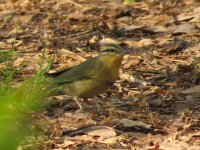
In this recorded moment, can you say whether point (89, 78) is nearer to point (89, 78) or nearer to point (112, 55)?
point (89, 78)

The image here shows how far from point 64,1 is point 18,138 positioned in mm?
7502

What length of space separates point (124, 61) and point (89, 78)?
4.41 ft

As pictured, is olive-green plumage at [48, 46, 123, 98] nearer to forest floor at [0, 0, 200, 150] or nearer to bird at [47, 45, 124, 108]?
bird at [47, 45, 124, 108]

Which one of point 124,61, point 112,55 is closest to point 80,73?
point 112,55

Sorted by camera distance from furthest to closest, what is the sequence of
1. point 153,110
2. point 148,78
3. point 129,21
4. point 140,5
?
point 140,5, point 129,21, point 148,78, point 153,110

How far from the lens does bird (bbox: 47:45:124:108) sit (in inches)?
181

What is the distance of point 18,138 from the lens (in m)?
1.04

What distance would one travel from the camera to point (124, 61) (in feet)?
19.7

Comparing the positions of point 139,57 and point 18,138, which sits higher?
point 18,138

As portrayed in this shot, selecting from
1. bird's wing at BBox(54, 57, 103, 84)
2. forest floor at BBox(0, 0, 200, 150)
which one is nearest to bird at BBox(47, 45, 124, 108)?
bird's wing at BBox(54, 57, 103, 84)

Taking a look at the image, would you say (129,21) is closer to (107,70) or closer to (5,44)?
(5,44)

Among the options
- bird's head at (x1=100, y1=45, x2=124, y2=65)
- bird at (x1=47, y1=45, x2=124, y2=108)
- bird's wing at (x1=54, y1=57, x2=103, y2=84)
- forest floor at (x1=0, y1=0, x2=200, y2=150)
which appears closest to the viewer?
forest floor at (x1=0, y1=0, x2=200, y2=150)

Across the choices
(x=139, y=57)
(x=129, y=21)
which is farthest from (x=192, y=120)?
(x=129, y=21)

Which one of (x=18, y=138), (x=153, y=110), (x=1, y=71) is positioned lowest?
(x=153, y=110)
